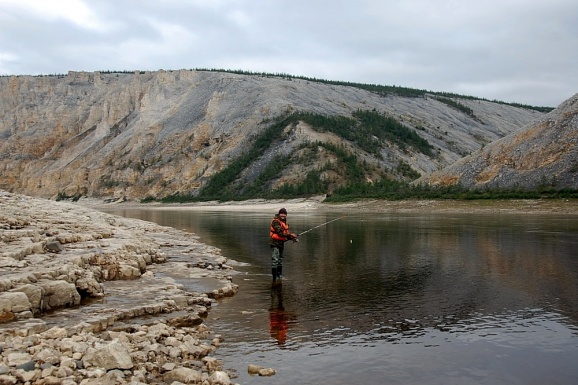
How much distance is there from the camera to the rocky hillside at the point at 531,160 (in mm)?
61438

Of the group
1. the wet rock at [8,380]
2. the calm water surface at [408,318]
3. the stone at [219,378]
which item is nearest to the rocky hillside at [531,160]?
the calm water surface at [408,318]

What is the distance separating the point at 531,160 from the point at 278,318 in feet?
202

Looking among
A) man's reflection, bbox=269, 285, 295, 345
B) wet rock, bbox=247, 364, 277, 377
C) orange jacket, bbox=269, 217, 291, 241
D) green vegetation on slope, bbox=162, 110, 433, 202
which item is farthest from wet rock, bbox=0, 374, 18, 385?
green vegetation on slope, bbox=162, 110, 433, 202

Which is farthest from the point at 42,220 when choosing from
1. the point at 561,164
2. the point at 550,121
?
the point at 550,121

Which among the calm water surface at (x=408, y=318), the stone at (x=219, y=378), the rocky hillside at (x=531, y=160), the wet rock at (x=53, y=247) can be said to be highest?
the rocky hillside at (x=531, y=160)

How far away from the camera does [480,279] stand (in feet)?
55.9

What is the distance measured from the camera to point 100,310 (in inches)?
458

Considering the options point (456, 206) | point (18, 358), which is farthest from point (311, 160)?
point (18, 358)

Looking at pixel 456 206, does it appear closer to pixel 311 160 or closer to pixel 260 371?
pixel 311 160

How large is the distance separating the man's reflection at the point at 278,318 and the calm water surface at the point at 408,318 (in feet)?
0.09

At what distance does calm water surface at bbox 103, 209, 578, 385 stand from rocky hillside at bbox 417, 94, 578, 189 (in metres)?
41.9

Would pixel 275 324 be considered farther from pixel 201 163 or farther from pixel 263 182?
pixel 201 163

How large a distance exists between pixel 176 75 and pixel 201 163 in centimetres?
4750

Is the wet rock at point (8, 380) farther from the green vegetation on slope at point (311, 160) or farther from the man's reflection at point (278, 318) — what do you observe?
the green vegetation on slope at point (311, 160)
